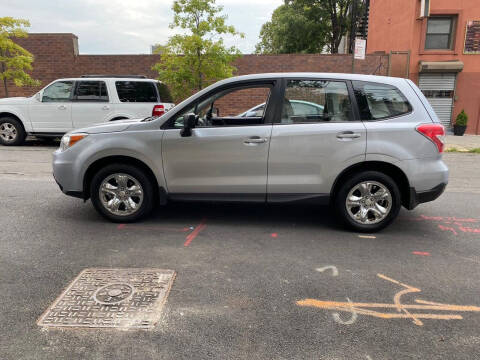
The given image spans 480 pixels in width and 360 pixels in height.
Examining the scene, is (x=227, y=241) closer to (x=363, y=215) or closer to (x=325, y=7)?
(x=363, y=215)

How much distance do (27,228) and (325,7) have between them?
28.8m

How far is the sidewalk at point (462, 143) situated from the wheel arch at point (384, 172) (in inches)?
359

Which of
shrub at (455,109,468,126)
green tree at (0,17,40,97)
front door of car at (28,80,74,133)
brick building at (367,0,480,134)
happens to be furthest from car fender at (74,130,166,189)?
→ shrub at (455,109,468,126)

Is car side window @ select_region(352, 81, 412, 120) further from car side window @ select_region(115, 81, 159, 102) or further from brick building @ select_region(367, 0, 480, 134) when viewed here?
brick building @ select_region(367, 0, 480, 134)

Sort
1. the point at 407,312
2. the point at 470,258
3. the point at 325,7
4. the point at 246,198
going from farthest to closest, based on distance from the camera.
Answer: the point at 325,7 < the point at 246,198 < the point at 470,258 < the point at 407,312

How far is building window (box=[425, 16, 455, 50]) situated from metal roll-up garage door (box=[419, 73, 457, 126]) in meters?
1.39

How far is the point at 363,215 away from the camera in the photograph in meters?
4.56

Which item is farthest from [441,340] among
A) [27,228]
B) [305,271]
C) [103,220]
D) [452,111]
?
[452,111]

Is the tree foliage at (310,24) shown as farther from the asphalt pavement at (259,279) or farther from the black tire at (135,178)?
the black tire at (135,178)

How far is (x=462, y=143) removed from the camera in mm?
13875

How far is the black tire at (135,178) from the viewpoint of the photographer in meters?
4.67

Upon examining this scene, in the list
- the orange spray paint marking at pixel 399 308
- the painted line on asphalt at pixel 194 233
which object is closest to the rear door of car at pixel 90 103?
the painted line on asphalt at pixel 194 233

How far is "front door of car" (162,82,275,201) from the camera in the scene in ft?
14.7

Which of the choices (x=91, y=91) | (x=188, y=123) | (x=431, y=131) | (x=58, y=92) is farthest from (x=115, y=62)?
(x=431, y=131)
